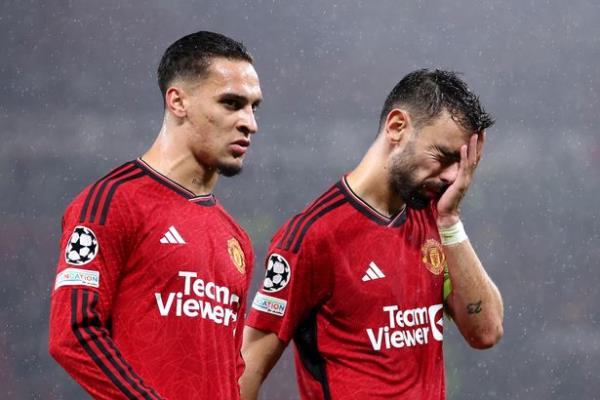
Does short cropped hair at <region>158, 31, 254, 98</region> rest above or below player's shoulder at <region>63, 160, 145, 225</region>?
above

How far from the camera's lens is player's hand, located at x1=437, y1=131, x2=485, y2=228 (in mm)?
2410

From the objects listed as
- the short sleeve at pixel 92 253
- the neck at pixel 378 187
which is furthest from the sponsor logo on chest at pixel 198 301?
the neck at pixel 378 187

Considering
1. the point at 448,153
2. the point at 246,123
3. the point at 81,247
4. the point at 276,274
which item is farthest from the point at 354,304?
the point at 81,247

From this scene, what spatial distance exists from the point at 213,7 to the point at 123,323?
4669 millimetres

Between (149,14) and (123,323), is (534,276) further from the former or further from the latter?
(123,323)

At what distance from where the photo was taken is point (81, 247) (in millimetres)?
1852

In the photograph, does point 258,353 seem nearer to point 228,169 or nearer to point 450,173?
point 228,169

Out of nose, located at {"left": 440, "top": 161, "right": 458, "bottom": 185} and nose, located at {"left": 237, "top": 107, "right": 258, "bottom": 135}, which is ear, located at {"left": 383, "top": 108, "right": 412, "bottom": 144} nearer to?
nose, located at {"left": 440, "top": 161, "right": 458, "bottom": 185}

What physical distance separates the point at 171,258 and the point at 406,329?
679 mm

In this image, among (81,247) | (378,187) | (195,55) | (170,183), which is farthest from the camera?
(378,187)

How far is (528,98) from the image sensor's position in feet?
23.0

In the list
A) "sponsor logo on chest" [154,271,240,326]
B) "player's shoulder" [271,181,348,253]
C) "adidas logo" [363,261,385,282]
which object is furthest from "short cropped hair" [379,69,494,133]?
"sponsor logo on chest" [154,271,240,326]

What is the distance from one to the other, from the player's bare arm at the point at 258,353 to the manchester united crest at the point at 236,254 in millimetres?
320

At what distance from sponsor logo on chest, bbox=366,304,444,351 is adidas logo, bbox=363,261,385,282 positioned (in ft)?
0.26
